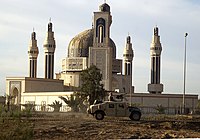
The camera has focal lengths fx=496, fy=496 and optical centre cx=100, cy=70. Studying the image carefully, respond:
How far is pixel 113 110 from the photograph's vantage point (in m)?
29.5

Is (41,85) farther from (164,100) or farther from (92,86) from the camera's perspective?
(92,86)

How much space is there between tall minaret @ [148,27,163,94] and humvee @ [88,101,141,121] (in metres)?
51.9

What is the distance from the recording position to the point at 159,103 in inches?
2783

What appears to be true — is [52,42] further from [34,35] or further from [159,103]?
[159,103]

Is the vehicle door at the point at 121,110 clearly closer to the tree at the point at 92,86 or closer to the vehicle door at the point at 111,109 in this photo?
the vehicle door at the point at 111,109

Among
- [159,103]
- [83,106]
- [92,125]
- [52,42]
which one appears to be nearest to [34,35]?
[52,42]

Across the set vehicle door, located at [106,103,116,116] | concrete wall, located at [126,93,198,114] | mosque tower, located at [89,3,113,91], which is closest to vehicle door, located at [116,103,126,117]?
vehicle door, located at [106,103,116,116]

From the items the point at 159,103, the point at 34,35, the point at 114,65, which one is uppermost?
the point at 34,35

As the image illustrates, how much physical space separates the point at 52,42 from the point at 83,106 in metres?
33.9

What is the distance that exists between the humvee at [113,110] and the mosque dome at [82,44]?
172 feet

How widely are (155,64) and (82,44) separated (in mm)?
12933

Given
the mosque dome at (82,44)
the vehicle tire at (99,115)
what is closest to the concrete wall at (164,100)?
the mosque dome at (82,44)

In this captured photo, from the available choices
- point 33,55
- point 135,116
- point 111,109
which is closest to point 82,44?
point 33,55

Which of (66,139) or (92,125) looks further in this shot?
(92,125)
